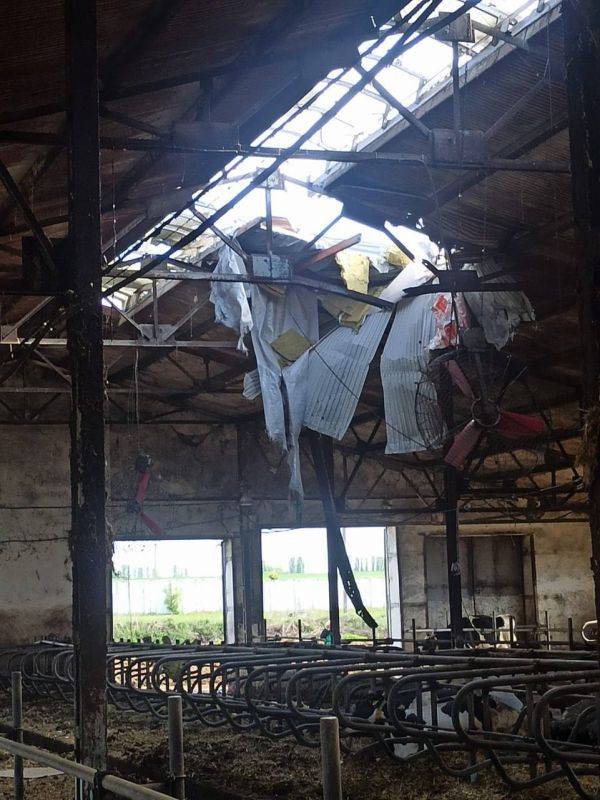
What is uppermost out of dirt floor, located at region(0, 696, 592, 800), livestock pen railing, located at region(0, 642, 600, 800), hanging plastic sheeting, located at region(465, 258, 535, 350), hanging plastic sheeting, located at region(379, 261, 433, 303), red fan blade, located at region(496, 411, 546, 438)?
hanging plastic sheeting, located at region(379, 261, 433, 303)

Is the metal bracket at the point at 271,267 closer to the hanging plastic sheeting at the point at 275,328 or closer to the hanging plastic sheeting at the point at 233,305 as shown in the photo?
the hanging plastic sheeting at the point at 233,305

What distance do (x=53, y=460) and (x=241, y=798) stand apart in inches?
605

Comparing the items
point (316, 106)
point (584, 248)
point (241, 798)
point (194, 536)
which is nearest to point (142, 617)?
point (194, 536)

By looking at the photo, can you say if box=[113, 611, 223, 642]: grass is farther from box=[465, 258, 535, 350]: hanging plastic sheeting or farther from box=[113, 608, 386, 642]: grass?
box=[465, 258, 535, 350]: hanging plastic sheeting

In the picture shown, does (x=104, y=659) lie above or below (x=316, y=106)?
below

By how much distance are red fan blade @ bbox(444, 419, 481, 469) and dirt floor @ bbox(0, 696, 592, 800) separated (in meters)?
4.59

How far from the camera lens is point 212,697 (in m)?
10.3

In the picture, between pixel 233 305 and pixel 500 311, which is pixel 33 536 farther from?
pixel 500 311

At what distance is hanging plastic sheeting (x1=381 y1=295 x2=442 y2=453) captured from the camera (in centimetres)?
1427

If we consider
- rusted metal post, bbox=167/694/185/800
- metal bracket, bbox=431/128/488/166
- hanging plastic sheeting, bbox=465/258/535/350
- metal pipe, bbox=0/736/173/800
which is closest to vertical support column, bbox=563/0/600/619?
metal pipe, bbox=0/736/173/800

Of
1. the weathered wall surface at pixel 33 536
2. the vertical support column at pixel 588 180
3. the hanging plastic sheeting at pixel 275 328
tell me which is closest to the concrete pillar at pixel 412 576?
the weathered wall surface at pixel 33 536

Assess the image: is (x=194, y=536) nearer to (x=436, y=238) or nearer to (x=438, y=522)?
(x=438, y=522)

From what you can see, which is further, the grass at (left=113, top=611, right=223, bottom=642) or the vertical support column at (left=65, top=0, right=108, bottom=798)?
the grass at (left=113, top=611, right=223, bottom=642)

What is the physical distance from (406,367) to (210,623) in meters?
23.3
